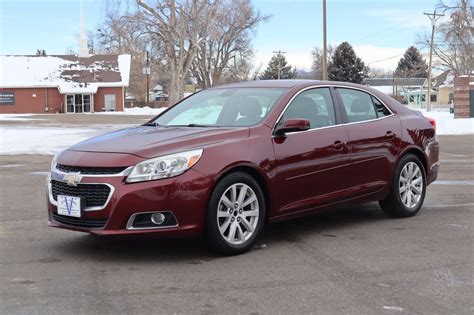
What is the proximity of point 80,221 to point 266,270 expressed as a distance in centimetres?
167

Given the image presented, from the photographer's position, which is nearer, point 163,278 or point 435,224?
point 163,278

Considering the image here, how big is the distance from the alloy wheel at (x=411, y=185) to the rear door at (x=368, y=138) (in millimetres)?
320

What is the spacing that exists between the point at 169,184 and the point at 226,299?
1160 mm

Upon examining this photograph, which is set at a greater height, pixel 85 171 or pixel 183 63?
pixel 183 63

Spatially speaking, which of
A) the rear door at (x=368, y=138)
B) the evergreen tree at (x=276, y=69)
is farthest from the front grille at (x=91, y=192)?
the evergreen tree at (x=276, y=69)

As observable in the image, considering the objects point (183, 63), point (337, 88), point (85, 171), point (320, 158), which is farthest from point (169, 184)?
point (183, 63)

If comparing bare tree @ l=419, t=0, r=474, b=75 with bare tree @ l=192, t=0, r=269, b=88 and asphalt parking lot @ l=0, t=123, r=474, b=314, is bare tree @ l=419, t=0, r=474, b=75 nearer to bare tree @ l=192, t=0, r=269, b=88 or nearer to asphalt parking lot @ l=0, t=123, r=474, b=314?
bare tree @ l=192, t=0, r=269, b=88

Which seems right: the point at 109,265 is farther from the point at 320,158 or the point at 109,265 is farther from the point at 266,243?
the point at 320,158

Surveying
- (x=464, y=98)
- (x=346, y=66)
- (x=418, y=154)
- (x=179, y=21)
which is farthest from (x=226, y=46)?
(x=418, y=154)

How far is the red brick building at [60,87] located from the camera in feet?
193

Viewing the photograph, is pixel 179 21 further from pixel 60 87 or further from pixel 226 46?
pixel 226 46

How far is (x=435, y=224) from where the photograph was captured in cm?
666

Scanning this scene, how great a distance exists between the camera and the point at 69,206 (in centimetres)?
515

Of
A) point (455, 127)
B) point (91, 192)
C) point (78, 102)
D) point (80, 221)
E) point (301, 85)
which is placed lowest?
point (80, 221)
